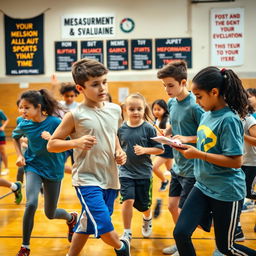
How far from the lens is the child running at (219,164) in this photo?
222cm

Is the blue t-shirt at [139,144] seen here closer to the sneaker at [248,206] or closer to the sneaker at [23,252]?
the sneaker at [23,252]

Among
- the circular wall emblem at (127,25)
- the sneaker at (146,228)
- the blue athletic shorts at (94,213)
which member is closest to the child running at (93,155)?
the blue athletic shorts at (94,213)

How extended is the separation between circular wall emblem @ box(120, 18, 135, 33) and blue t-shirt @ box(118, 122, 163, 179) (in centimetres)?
855

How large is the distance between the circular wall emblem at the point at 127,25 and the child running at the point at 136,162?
8.43m

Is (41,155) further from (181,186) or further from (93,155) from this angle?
(181,186)

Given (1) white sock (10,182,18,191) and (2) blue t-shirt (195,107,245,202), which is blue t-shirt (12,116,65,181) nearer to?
(1) white sock (10,182,18,191)

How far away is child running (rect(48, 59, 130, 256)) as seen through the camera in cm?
246

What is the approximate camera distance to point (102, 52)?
461 inches

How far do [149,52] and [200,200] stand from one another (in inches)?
381

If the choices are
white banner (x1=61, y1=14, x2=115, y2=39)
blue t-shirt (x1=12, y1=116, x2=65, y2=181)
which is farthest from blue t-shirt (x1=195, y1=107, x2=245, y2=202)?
white banner (x1=61, y1=14, x2=115, y2=39)

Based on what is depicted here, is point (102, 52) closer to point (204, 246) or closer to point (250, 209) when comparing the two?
point (250, 209)

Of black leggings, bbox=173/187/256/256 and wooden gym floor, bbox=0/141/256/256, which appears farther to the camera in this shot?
wooden gym floor, bbox=0/141/256/256

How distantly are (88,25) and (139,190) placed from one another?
918 centimetres

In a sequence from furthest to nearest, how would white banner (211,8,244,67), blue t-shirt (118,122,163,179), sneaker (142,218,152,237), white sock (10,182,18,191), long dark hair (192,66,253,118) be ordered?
white banner (211,8,244,67) < white sock (10,182,18,191) < sneaker (142,218,152,237) < blue t-shirt (118,122,163,179) < long dark hair (192,66,253,118)
